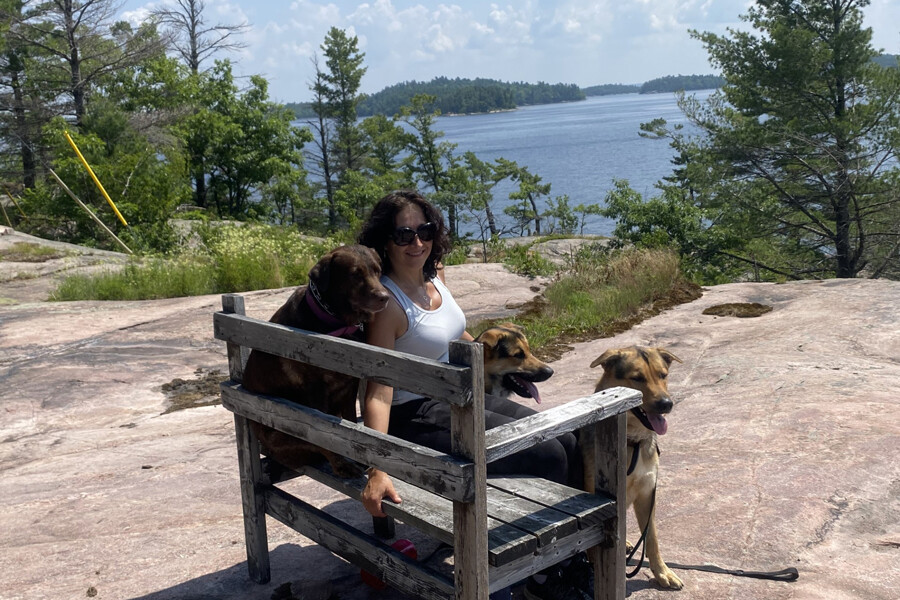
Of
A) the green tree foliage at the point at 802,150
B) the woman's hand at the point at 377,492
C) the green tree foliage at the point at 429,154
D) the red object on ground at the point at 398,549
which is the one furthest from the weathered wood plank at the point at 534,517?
the green tree foliage at the point at 429,154

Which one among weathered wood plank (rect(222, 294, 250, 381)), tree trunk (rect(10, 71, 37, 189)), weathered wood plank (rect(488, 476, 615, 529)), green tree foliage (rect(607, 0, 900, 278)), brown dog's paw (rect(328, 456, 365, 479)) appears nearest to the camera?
weathered wood plank (rect(488, 476, 615, 529))

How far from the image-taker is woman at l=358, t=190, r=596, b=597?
2975 mm

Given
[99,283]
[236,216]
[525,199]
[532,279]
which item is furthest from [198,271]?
[525,199]

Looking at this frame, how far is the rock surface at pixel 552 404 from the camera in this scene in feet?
11.7

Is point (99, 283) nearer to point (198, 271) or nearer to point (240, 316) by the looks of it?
point (198, 271)

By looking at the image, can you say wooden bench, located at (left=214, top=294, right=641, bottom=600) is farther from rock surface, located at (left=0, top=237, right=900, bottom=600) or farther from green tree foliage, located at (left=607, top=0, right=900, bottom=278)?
green tree foliage, located at (left=607, top=0, right=900, bottom=278)

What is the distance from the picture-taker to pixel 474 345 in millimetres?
2205

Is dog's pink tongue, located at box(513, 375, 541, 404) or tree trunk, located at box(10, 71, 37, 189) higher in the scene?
tree trunk, located at box(10, 71, 37, 189)

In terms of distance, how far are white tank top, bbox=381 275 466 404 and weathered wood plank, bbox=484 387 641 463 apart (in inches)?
34.5

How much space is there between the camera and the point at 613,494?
9.26 feet

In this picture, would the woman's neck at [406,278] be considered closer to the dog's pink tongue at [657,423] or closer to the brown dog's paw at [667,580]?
the dog's pink tongue at [657,423]

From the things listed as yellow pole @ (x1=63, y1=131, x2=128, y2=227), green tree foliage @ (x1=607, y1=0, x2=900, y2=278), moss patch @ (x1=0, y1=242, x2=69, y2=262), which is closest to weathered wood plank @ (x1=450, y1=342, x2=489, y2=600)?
moss patch @ (x1=0, y1=242, x2=69, y2=262)

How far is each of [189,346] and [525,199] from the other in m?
38.2

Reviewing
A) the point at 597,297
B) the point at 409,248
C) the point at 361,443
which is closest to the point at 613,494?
the point at 361,443
